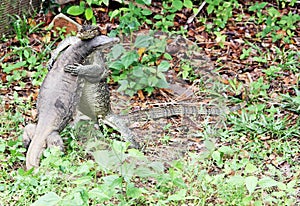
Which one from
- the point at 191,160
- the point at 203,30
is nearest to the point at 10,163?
the point at 191,160

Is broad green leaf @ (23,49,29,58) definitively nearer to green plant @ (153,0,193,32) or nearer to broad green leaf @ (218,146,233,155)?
green plant @ (153,0,193,32)

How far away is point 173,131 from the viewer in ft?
19.4

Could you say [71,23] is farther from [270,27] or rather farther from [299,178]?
[299,178]

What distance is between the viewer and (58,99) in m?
5.40

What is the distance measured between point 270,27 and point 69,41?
2.66 metres

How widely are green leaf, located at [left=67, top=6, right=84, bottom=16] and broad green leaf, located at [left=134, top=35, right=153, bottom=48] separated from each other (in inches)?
27.6

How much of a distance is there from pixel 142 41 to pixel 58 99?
1.56 m

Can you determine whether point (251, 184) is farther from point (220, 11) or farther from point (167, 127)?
point (220, 11)

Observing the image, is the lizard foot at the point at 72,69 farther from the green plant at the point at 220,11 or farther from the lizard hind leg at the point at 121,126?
the green plant at the point at 220,11

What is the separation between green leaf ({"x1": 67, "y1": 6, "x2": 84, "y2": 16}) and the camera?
22.7ft

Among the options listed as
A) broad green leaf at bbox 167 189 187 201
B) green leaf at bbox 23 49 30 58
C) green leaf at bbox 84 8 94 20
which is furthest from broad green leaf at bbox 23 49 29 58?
broad green leaf at bbox 167 189 187 201

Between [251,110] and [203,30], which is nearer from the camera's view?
[251,110]

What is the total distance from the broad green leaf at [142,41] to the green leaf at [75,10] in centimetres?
70

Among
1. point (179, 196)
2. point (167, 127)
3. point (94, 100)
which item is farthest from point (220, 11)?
point (179, 196)
